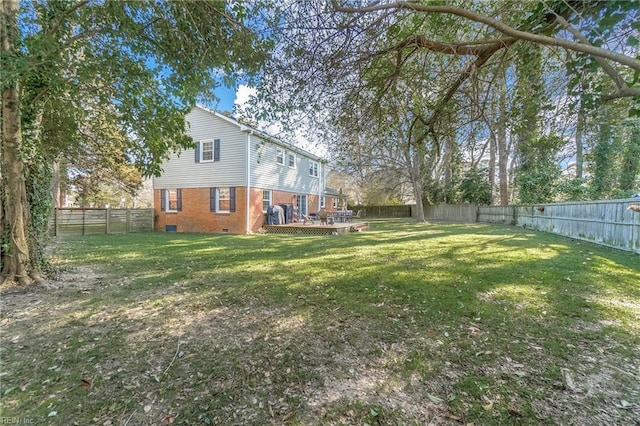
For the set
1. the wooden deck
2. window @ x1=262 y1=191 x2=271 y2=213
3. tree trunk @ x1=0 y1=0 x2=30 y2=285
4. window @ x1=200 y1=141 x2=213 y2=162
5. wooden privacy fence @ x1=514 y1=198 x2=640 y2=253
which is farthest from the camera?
window @ x1=262 y1=191 x2=271 y2=213

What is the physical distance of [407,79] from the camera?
16.8 feet

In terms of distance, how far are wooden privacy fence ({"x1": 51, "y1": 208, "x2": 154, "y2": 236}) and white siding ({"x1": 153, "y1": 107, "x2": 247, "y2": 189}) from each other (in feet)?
6.55

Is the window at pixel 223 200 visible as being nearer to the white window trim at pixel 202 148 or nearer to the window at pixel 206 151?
the white window trim at pixel 202 148

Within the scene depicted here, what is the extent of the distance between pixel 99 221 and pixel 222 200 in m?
5.88

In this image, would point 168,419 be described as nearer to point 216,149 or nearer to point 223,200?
point 223,200

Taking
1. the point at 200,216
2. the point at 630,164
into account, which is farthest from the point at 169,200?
the point at 630,164

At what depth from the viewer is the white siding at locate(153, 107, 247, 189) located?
553 inches

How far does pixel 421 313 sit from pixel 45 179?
21.7 feet

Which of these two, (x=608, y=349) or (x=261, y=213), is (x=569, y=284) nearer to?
(x=608, y=349)

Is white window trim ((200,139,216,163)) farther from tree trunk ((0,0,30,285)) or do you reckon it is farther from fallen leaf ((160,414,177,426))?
fallen leaf ((160,414,177,426))

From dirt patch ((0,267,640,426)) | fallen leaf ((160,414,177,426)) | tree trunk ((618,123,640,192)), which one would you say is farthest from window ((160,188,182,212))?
tree trunk ((618,123,640,192))

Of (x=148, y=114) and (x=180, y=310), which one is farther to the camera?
(x=148, y=114)

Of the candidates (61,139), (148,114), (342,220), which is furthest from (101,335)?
(342,220)

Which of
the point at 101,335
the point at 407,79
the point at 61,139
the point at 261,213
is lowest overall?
the point at 101,335
